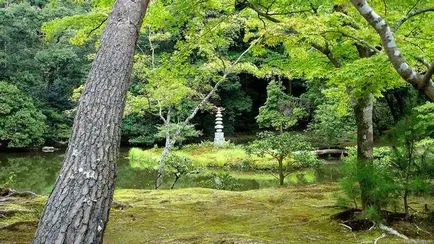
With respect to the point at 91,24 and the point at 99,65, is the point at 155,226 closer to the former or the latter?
the point at 99,65

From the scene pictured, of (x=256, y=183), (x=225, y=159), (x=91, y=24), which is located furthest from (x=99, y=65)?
(x=225, y=159)

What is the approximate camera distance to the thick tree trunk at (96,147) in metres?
2.51

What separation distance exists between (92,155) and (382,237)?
3.31 metres

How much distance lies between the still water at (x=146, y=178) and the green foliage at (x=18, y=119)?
1764 millimetres

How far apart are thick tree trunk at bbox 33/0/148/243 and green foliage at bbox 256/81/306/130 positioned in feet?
52.3

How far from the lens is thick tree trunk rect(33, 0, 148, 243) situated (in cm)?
251

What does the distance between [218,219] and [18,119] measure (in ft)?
55.1

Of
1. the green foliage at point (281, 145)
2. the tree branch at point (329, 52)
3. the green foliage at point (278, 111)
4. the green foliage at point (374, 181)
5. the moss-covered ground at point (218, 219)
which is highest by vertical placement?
the green foliage at point (278, 111)

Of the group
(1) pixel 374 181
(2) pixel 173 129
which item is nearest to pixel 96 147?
(1) pixel 374 181

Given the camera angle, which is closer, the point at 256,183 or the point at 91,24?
the point at 91,24

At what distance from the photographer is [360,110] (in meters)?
5.80

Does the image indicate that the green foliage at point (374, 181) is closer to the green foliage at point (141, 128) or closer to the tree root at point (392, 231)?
the tree root at point (392, 231)

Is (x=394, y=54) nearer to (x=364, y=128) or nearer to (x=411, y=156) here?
(x=411, y=156)

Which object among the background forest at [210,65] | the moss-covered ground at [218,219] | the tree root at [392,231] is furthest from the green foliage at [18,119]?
the tree root at [392,231]
